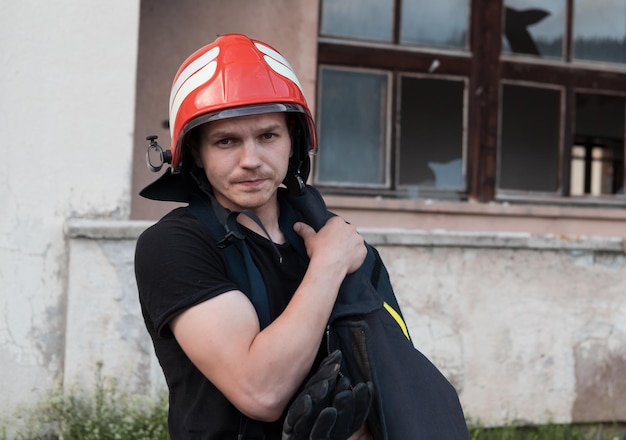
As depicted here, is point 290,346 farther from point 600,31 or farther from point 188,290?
point 600,31

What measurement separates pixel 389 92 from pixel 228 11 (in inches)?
50.0

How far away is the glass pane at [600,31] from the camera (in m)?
5.96

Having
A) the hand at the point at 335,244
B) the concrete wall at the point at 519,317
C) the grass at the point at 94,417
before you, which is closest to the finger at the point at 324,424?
the hand at the point at 335,244

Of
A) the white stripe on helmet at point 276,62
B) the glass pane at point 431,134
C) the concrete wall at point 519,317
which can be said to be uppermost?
the glass pane at point 431,134

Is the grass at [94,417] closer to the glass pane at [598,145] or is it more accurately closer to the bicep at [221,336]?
the bicep at [221,336]

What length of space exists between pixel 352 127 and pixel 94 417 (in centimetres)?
281

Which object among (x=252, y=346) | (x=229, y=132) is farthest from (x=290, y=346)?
(x=229, y=132)

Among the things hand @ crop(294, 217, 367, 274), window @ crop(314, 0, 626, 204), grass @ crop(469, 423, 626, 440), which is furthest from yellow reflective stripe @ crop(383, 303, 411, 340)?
window @ crop(314, 0, 626, 204)

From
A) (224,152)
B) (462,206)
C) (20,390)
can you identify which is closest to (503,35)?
(462,206)

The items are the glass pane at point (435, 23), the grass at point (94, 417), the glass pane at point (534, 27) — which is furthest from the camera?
the glass pane at point (534, 27)

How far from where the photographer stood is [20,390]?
3.89m

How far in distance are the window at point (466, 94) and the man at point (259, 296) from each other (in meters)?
3.71

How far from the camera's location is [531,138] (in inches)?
244

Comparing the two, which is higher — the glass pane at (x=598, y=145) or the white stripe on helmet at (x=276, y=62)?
the glass pane at (x=598, y=145)
